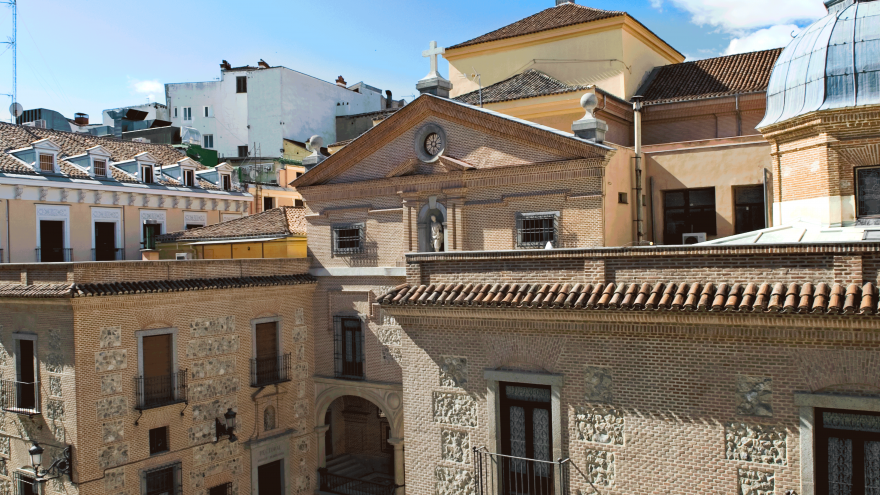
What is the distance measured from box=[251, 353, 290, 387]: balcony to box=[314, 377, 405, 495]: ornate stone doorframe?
1.33 metres

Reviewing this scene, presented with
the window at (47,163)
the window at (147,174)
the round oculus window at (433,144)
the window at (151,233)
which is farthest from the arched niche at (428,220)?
the window at (47,163)

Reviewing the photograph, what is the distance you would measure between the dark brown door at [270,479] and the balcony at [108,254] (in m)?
10.5

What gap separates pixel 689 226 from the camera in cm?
2083

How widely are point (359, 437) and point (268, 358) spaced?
209 inches

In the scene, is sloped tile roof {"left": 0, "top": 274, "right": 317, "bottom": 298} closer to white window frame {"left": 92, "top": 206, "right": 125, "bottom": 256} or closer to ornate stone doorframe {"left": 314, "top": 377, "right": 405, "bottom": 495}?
ornate stone doorframe {"left": 314, "top": 377, "right": 405, "bottom": 495}

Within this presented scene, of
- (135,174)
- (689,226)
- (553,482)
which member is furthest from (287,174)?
(553,482)

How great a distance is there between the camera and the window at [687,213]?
20516 mm

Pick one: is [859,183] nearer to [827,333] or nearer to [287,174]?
[827,333]

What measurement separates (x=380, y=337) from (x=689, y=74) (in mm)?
14124

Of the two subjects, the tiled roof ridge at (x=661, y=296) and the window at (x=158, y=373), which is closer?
the tiled roof ridge at (x=661, y=296)

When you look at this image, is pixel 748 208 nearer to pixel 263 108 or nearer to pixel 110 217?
pixel 110 217

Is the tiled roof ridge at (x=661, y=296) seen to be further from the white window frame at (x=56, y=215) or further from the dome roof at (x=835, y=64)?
the white window frame at (x=56, y=215)

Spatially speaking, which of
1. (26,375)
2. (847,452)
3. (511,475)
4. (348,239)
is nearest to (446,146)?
(348,239)

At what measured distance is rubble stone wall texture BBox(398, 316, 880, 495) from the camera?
10.4 m
